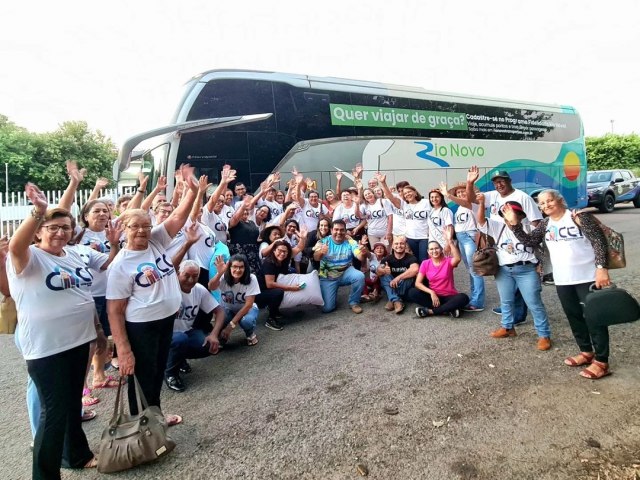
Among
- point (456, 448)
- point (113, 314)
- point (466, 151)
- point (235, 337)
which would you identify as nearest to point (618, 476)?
point (456, 448)

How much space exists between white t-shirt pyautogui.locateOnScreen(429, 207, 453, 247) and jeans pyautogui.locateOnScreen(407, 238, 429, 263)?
332 mm

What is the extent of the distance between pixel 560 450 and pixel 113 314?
290 cm

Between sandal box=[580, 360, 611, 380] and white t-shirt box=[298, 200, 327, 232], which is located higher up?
white t-shirt box=[298, 200, 327, 232]

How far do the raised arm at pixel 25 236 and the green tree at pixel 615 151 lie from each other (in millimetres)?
34978

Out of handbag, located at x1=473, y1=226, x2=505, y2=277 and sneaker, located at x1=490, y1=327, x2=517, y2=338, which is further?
sneaker, located at x1=490, y1=327, x2=517, y2=338

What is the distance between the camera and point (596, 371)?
3.21 meters

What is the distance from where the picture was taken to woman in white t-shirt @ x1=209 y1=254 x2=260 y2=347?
434 cm

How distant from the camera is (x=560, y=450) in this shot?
2387 millimetres

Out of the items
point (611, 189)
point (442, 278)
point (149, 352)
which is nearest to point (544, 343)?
point (442, 278)

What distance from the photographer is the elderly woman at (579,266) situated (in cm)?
313

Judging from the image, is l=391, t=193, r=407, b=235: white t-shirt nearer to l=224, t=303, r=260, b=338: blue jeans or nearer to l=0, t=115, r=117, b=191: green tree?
l=224, t=303, r=260, b=338: blue jeans

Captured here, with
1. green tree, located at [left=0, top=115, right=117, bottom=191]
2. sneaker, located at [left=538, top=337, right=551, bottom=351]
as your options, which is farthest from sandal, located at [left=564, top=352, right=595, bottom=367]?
green tree, located at [left=0, top=115, right=117, bottom=191]

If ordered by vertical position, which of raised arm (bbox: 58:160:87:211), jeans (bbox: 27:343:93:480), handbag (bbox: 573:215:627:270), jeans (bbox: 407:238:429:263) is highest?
raised arm (bbox: 58:160:87:211)

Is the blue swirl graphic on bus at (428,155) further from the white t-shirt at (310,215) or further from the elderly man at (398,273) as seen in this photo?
the elderly man at (398,273)
